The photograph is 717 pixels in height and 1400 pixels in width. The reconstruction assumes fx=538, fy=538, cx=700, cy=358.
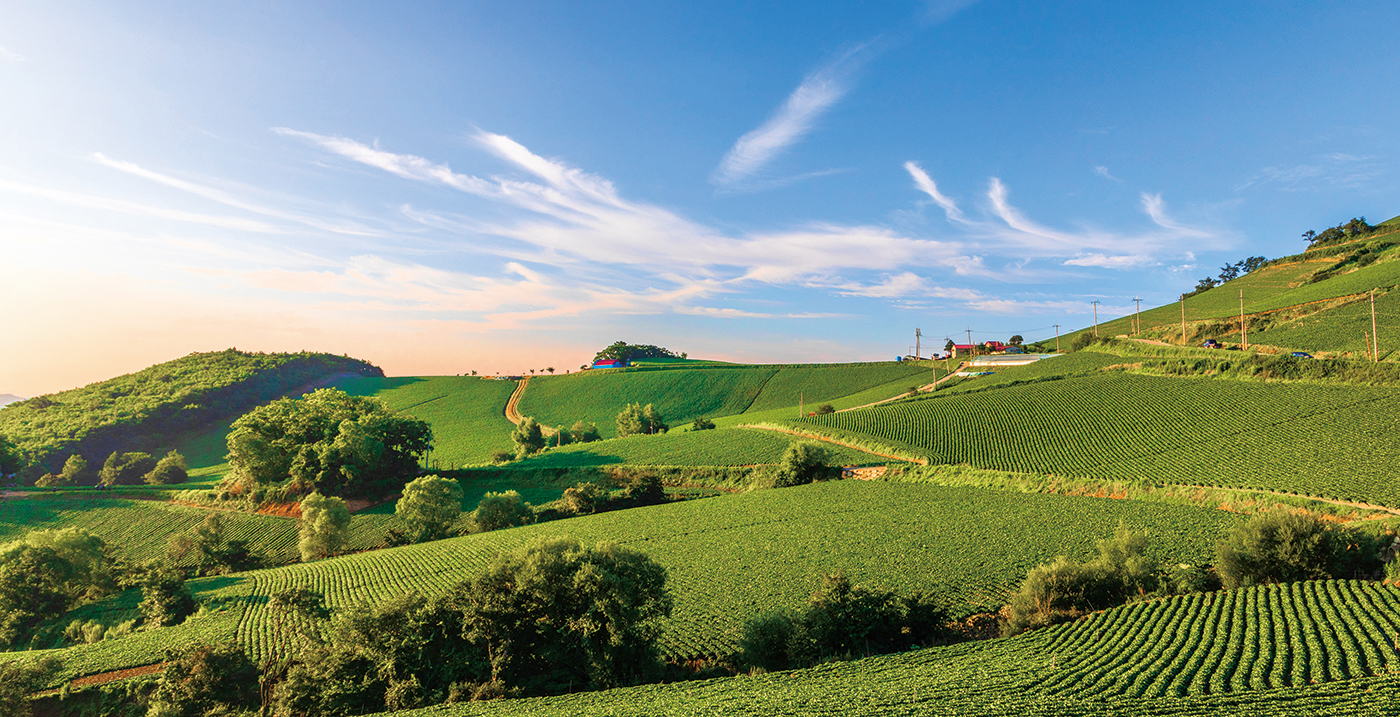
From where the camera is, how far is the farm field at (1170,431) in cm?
3825

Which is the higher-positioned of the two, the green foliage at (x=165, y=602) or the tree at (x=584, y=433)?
the tree at (x=584, y=433)

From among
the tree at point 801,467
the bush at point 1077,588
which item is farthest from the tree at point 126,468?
the bush at point 1077,588

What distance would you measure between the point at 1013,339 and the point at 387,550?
142 meters

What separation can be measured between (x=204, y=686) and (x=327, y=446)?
42.8 meters

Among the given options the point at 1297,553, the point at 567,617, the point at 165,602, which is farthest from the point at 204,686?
the point at 1297,553

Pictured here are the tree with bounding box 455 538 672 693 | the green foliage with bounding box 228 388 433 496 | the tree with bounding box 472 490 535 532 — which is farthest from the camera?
the green foliage with bounding box 228 388 433 496

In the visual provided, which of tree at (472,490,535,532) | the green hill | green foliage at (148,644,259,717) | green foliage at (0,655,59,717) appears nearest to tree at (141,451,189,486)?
tree at (472,490,535,532)

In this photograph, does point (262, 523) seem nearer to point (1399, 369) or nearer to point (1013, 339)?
point (1399, 369)

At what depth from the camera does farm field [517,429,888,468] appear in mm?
65688

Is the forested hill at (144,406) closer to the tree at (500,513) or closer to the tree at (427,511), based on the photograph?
the tree at (427,511)

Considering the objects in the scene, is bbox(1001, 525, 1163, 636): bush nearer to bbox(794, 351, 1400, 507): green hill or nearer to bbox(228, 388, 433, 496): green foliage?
bbox(794, 351, 1400, 507): green hill

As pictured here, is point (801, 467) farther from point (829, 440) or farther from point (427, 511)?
point (427, 511)

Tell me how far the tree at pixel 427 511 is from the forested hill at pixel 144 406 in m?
77.5

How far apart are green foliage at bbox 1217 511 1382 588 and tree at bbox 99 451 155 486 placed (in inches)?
4949
